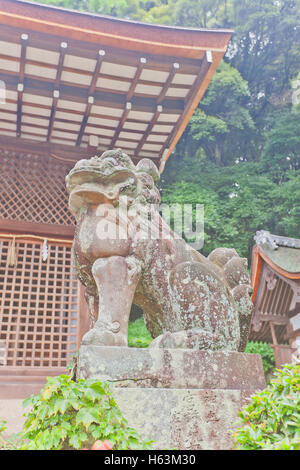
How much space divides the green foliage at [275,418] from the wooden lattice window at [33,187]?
220 inches

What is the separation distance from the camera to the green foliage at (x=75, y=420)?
1660mm

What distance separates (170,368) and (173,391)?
0.45ft

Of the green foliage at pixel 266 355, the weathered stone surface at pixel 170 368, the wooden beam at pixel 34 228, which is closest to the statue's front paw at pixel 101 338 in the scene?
the weathered stone surface at pixel 170 368

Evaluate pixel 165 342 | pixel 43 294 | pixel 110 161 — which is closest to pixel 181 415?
pixel 165 342

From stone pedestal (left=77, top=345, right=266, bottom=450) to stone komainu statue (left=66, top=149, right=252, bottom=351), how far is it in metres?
0.16

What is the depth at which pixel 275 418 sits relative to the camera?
67.1 inches

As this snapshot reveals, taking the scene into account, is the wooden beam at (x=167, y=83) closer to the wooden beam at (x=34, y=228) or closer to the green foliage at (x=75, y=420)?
the wooden beam at (x=34, y=228)

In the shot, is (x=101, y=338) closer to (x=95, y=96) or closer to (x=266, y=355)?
(x=95, y=96)

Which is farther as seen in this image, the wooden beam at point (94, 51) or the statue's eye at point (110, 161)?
the wooden beam at point (94, 51)

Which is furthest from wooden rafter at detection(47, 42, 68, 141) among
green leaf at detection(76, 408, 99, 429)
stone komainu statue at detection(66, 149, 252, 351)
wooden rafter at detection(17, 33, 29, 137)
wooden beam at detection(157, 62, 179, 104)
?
green leaf at detection(76, 408, 99, 429)

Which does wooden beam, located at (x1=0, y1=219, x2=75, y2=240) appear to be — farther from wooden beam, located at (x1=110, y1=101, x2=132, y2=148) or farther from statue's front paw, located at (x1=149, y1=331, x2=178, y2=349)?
statue's front paw, located at (x1=149, y1=331, x2=178, y2=349)
